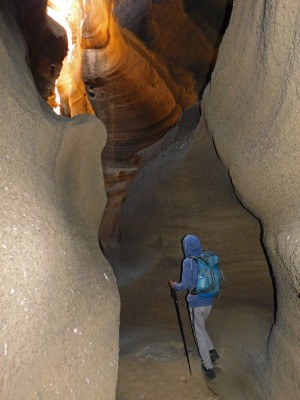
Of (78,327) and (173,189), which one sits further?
(173,189)

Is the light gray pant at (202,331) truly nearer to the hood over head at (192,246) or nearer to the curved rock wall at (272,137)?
the hood over head at (192,246)

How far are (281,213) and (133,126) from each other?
30.1 ft

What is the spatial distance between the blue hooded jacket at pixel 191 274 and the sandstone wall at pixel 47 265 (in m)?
0.89

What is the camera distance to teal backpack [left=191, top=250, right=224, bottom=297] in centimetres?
421

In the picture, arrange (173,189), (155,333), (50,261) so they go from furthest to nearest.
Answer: (173,189), (155,333), (50,261)

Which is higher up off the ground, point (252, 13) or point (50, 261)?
point (252, 13)

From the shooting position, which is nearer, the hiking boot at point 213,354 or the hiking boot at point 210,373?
the hiking boot at point 210,373

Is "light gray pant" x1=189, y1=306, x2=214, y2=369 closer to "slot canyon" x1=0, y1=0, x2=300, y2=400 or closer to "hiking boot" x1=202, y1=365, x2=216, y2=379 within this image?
"hiking boot" x1=202, y1=365, x2=216, y2=379

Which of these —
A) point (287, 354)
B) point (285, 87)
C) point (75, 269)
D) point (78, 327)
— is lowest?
point (287, 354)

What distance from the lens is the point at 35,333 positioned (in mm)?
2344

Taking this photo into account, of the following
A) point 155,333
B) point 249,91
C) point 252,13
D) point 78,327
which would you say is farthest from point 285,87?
point 155,333

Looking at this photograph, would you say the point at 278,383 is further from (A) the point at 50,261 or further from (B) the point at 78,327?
(A) the point at 50,261

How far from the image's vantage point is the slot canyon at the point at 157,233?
8.30 ft

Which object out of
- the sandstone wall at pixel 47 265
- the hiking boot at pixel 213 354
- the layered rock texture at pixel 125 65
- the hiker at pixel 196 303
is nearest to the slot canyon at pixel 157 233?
the sandstone wall at pixel 47 265
